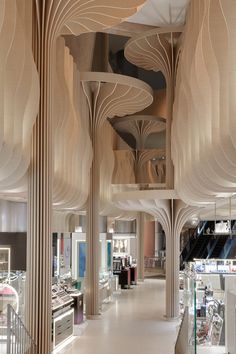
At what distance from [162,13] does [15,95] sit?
908 centimetres

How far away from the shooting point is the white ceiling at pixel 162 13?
14836 mm

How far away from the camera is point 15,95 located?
749 centimetres

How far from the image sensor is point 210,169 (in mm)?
8500

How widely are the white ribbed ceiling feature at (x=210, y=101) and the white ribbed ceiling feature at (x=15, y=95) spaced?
98.2 inches

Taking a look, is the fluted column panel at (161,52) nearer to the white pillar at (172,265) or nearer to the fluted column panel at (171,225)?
the fluted column panel at (171,225)

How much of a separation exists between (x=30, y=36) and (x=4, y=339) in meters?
4.66

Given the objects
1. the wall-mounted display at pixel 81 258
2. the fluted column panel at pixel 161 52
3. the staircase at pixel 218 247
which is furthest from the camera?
the staircase at pixel 218 247

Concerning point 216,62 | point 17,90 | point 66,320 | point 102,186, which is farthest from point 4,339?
point 102,186

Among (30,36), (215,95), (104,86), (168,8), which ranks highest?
(168,8)

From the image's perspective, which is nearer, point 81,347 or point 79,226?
point 81,347

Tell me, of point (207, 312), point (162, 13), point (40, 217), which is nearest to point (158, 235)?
point (162, 13)

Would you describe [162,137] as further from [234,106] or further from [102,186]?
[234,106]

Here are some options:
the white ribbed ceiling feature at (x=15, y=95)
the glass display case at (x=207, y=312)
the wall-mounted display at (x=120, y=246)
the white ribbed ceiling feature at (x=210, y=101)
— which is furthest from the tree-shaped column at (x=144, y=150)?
the glass display case at (x=207, y=312)

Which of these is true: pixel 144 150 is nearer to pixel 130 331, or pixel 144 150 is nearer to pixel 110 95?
pixel 110 95
